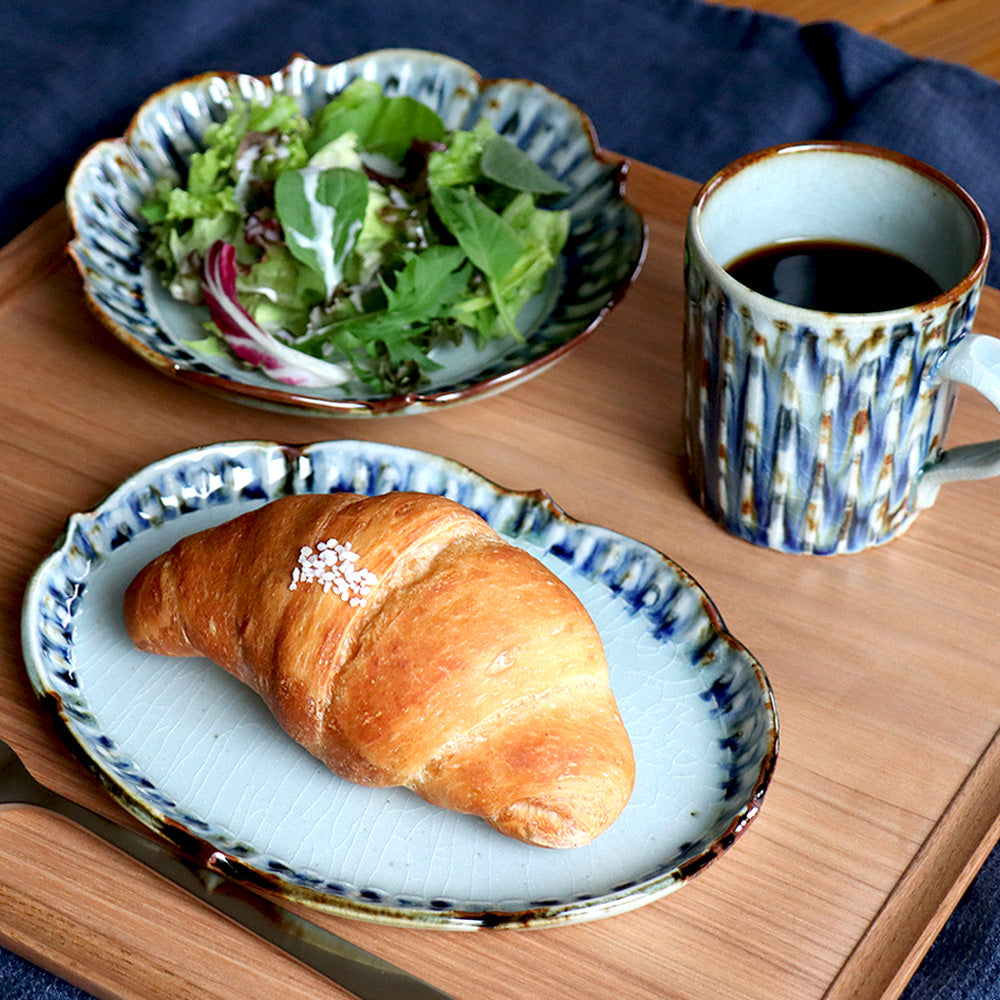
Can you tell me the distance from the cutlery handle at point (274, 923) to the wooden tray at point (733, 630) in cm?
1

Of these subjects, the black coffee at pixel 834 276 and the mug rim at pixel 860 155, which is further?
the black coffee at pixel 834 276

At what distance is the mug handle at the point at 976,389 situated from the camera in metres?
0.76

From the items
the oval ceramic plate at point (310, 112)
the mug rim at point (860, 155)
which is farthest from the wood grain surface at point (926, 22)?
the mug rim at point (860, 155)

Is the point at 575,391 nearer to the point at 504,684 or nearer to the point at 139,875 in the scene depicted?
the point at 504,684

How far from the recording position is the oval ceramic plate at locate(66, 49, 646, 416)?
0.96m

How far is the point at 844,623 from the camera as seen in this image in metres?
0.84

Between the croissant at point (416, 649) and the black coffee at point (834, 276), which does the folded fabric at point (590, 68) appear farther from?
the croissant at point (416, 649)

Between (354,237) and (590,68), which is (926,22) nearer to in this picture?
(590,68)

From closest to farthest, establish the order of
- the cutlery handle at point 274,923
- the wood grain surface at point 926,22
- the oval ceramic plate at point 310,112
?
the cutlery handle at point 274,923 → the oval ceramic plate at point 310,112 → the wood grain surface at point 926,22

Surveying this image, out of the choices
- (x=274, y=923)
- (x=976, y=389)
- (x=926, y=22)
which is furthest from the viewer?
(x=926, y=22)

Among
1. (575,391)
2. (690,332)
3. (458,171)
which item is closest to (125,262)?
(458,171)

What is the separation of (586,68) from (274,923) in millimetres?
1206

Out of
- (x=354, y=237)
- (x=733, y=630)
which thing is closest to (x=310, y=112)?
(x=354, y=237)

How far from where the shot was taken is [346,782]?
2.40 ft
